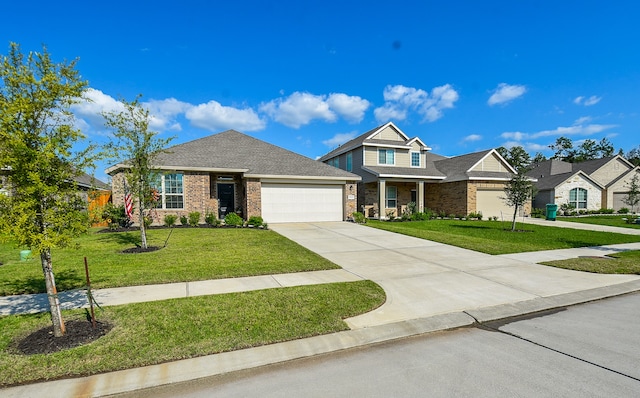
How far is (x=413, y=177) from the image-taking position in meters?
22.5

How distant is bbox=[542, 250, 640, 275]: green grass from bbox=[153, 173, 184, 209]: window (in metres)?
15.6

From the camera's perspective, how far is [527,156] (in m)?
56.5

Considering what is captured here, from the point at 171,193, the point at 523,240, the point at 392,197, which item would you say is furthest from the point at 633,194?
the point at 171,193

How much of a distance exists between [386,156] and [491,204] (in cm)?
908

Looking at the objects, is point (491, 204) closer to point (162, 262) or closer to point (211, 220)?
point (211, 220)

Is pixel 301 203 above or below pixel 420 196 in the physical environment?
below

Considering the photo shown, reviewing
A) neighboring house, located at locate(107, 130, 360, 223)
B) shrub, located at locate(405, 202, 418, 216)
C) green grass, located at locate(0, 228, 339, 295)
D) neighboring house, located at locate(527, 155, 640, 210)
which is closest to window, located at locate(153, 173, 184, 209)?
neighboring house, located at locate(107, 130, 360, 223)

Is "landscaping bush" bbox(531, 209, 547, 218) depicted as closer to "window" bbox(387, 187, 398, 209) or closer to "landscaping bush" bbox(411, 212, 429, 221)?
"landscaping bush" bbox(411, 212, 429, 221)

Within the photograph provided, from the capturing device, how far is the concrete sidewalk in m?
3.23

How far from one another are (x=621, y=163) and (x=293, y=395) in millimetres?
42639

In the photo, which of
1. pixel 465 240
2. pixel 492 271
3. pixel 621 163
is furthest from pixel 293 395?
pixel 621 163

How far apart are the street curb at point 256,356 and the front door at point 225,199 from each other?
1508 centimetres

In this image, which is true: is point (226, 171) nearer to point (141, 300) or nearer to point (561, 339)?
point (141, 300)

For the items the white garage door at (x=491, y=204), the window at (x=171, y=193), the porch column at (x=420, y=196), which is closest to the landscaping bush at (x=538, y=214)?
the white garage door at (x=491, y=204)
